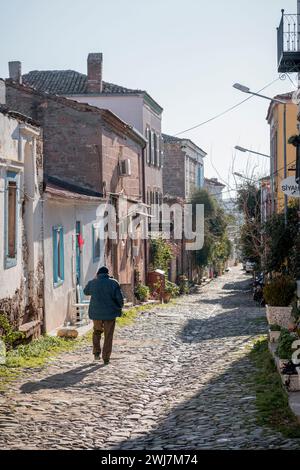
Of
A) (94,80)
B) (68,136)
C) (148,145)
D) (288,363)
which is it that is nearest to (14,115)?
(288,363)

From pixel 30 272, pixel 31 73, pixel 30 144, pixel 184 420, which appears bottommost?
pixel 184 420

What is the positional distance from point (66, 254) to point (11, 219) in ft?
15.2

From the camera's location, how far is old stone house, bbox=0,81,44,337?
13312 mm

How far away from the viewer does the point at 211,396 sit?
1041 cm

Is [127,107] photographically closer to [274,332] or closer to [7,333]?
[7,333]

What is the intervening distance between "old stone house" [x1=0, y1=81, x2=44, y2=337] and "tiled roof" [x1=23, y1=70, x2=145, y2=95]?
59.0 feet

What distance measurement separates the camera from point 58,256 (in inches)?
695

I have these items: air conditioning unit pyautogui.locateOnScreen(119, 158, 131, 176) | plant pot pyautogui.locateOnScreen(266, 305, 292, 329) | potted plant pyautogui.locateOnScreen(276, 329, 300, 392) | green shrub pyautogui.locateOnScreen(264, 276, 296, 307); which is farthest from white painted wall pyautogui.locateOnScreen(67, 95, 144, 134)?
potted plant pyautogui.locateOnScreen(276, 329, 300, 392)

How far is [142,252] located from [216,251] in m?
21.3

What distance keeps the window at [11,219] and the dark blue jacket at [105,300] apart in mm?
1683

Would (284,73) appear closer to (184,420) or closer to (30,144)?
(30,144)

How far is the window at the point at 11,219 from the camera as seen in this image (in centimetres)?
1355

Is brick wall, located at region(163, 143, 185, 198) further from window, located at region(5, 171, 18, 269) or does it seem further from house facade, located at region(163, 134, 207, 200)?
window, located at region(5, 171, 18, 269)
